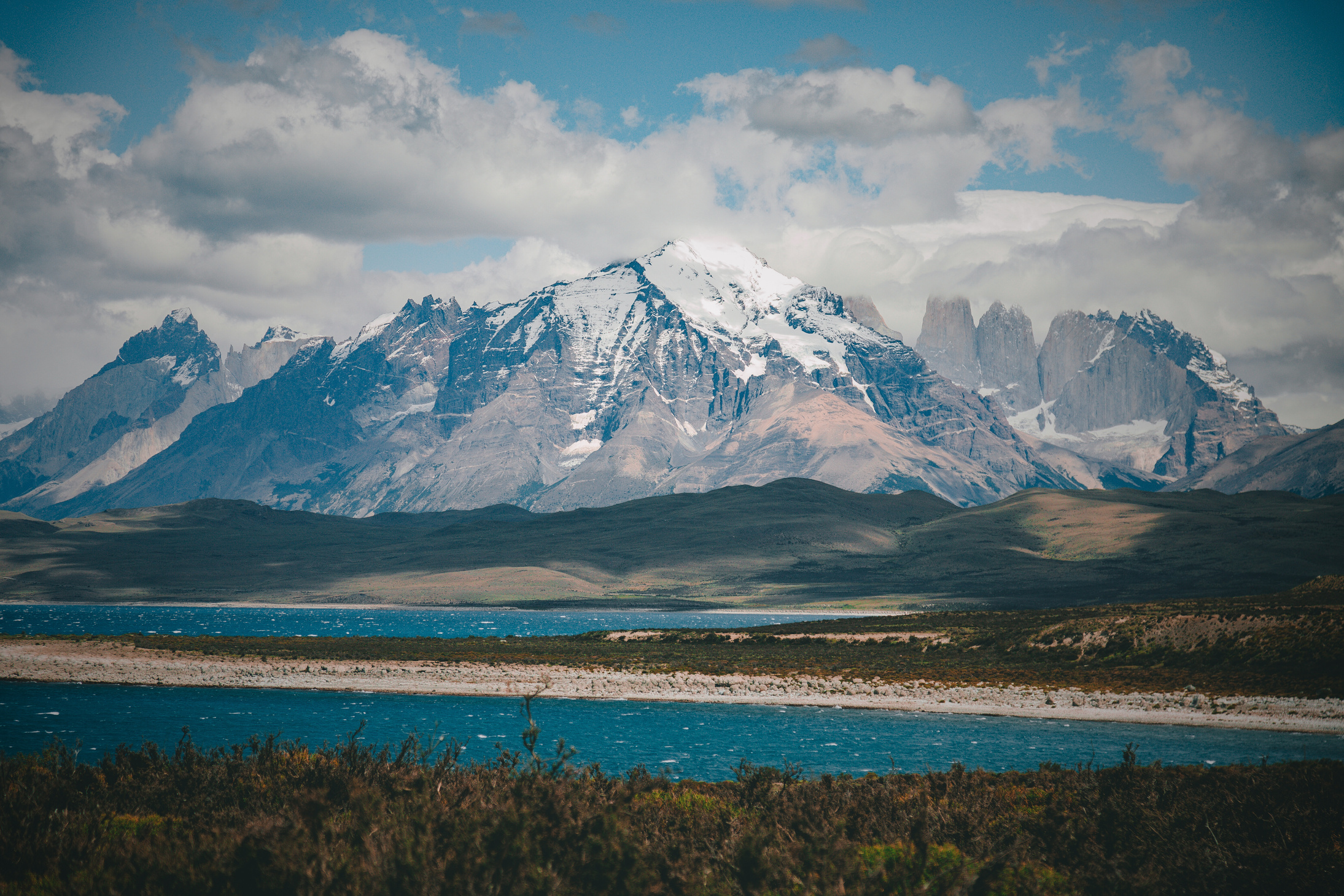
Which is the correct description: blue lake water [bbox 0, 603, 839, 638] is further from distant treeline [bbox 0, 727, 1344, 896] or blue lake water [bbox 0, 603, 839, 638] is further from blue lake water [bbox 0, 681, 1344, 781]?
distant treeline [bbox 0, 727, 1344, 896]

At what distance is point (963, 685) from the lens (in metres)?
68.4

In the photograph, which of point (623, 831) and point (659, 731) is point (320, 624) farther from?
point (623, 831)

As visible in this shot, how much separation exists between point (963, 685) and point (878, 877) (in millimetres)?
54189

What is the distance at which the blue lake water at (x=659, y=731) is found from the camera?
4491 centimetres

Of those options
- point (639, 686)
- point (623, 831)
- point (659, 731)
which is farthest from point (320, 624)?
point (623, 831)

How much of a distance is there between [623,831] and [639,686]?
5326 centimetres

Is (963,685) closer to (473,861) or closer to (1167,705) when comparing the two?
(1167,705)

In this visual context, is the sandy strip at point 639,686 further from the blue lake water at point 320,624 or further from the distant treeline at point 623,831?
the blue lake water at point 320,624

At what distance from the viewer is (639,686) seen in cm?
7144

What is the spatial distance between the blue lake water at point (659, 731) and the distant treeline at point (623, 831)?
50.5ft

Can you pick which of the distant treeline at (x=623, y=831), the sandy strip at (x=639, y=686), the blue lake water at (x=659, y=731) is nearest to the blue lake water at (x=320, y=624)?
the sandy strip at (x=639, y=686)

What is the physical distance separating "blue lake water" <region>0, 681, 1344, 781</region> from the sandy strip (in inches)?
Result: 88.3

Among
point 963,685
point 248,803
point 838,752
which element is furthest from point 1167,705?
point 248,803

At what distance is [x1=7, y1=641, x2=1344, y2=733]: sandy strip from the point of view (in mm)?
57625
